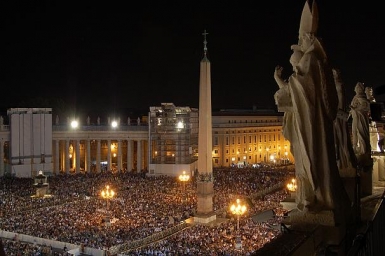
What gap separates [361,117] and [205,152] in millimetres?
25490

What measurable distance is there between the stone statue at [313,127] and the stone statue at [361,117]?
17.0ft

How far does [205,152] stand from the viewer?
3569cm

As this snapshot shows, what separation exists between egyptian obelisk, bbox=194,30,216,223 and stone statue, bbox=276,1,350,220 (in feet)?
93.0

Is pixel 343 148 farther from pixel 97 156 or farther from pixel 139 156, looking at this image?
pixel 97 156

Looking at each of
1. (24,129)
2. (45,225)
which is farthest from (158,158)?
(45,225)

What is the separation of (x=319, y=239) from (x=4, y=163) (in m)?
Result: 62.3

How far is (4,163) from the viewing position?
6162 cm

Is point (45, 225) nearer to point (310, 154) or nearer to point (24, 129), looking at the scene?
point (310, 154)

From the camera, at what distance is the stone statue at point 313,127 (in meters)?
5.17

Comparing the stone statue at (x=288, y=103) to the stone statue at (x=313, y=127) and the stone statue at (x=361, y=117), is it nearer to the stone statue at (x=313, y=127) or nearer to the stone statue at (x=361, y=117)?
the stone statue at (x=313, y=127)

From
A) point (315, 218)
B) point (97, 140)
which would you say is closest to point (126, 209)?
point (315, 218)

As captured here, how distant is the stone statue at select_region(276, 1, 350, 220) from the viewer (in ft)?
17.0

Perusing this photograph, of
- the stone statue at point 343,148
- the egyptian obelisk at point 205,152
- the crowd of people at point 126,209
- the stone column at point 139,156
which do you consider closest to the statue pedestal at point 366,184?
the stone statue at point 343,148

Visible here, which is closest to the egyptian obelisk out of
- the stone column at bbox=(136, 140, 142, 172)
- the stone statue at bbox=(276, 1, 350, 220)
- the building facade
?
the building facade
